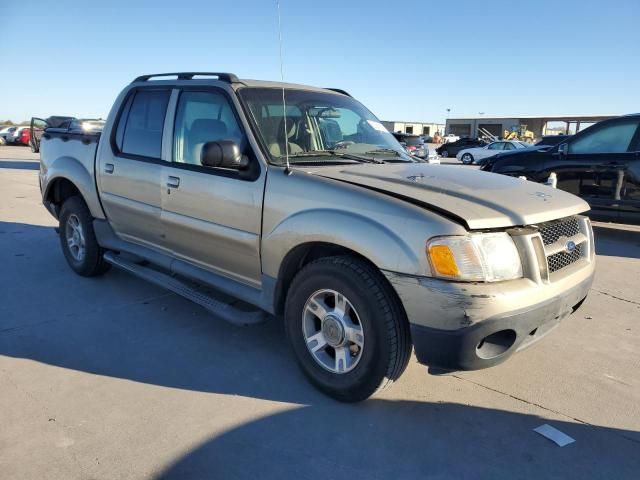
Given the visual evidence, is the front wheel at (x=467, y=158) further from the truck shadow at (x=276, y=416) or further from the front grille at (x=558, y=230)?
the front grille at (x=558, y=230)

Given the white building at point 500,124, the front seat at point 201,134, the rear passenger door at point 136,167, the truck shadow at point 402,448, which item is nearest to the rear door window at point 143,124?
the rear passenger door at point 136,167

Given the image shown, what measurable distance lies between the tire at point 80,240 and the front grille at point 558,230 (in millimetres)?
4054

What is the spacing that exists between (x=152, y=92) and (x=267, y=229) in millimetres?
1982

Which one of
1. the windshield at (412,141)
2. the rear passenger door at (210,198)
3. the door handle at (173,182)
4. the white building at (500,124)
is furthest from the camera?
the white building at (500,124)

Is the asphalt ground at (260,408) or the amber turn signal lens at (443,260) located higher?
the amber turn signal lens at (443,260)

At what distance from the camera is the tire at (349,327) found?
8.66ft

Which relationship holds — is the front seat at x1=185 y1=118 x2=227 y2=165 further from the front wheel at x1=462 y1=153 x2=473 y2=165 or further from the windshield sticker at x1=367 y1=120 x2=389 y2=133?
the front wheel at x1=462 y1=153 x2=473 y2=165

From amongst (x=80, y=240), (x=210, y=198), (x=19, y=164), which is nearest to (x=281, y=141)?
(x=210, y=198)

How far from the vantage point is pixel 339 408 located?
2.90m

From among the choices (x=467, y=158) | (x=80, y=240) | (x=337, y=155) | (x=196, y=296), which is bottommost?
(x=467, y=158)

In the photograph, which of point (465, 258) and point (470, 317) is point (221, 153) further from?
point (470, 317)

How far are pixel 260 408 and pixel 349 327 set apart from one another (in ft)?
2.29

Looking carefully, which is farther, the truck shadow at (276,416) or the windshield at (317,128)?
the windshield at (317,128)

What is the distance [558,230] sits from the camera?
117 inches
